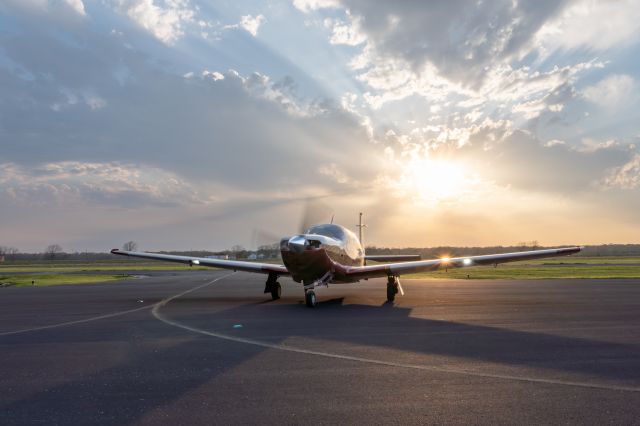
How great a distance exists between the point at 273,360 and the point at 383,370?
200 centimetres

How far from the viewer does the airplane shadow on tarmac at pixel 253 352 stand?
5.86m

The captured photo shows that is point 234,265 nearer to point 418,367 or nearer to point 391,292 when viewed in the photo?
point 391,292

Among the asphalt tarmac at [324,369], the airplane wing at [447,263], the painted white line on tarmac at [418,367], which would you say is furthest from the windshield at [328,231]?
the painted white line on tarmac at [418,367]

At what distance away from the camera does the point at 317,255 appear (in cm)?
1859

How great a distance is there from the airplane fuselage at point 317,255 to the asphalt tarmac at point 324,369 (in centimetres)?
373

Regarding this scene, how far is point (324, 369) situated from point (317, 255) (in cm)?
1101

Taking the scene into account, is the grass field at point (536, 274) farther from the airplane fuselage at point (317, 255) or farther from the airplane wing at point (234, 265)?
the airplane wing at point (234, 265)

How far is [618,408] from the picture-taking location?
553 centimetres

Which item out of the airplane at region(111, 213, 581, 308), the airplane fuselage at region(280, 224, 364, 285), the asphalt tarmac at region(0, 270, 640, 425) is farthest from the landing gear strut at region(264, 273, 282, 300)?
the asphalt tarmac at region(0, 270, 640, 425)

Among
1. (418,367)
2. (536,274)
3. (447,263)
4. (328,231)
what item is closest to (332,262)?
(328,231)

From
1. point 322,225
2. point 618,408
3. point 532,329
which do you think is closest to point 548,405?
point 618,408

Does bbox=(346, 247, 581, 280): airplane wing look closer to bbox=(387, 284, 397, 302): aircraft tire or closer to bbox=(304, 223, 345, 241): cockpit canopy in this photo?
bbox=(387, 284, 397, 302): aircraft tire

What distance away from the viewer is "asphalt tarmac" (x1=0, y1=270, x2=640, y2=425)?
5.48 m

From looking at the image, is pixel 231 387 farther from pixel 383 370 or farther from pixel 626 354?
pixel 626 354
